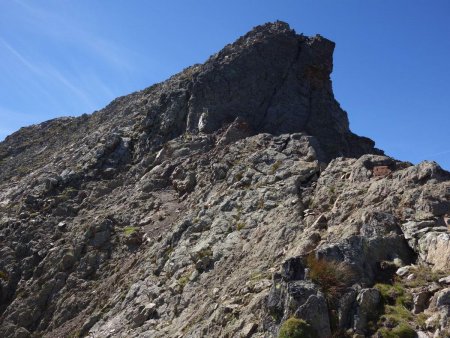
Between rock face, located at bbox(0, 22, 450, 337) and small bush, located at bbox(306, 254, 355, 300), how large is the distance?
1.9 inches

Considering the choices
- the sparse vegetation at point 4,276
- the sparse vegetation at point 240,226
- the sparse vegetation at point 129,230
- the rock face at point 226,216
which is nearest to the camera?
the rock face at point 226,216

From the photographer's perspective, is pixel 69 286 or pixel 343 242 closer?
pixel 343 242

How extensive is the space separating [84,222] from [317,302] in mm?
27114

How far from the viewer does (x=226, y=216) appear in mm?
28469

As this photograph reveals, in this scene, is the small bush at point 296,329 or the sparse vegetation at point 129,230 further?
the sparse vegetation at point 129,230

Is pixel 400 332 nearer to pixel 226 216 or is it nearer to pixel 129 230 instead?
pixel 226 216

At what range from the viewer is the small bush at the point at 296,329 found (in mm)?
14461

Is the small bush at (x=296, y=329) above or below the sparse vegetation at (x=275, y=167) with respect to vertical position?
below

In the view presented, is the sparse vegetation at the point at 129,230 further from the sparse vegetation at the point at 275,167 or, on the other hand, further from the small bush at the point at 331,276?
the small bush at the point at 331,276

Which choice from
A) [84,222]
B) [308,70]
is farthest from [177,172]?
[308,70]

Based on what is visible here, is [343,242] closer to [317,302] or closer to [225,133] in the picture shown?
[317,302]

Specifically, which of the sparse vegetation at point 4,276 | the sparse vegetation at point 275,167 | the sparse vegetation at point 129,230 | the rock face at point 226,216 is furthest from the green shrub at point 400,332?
the sparse vegetation at point 4,276

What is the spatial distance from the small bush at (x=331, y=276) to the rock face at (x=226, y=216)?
5 centimetres

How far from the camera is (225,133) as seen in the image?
40.8 m
